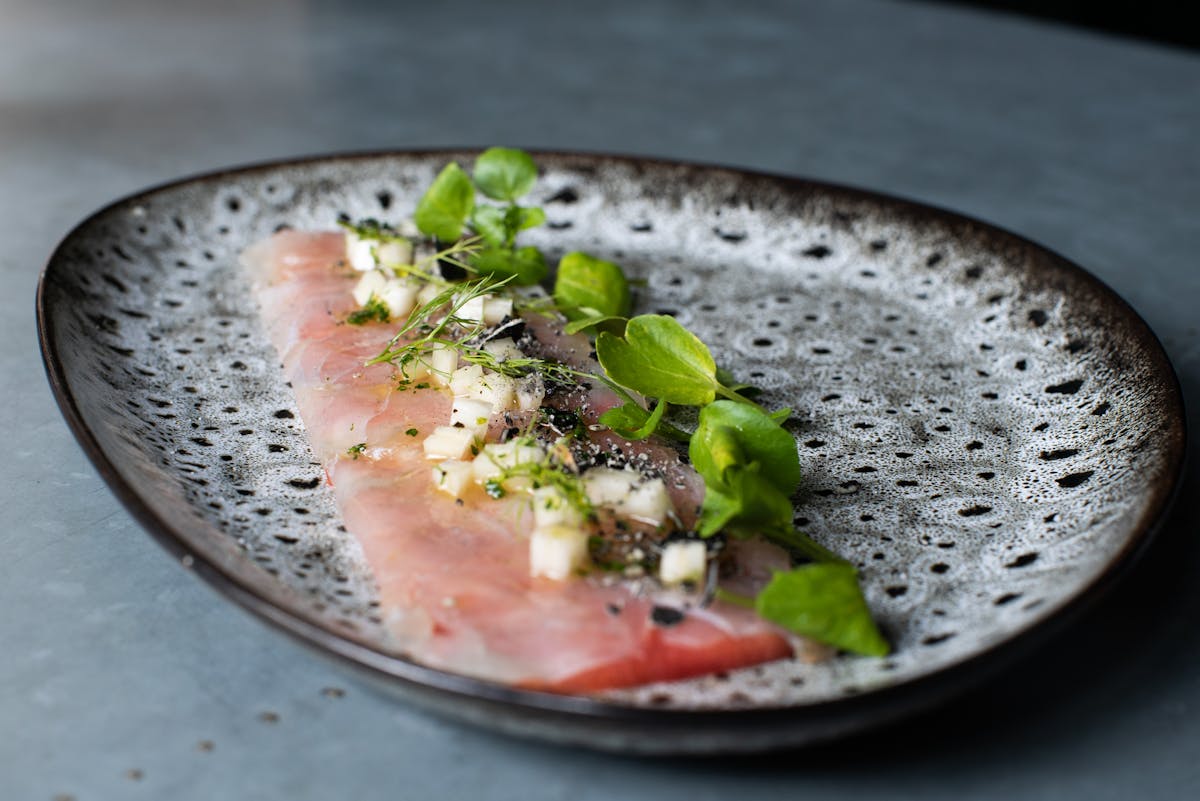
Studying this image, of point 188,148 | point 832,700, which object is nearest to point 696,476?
point 832,700

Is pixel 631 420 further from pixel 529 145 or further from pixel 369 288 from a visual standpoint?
pixel 529 145

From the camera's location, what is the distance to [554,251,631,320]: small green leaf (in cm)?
247

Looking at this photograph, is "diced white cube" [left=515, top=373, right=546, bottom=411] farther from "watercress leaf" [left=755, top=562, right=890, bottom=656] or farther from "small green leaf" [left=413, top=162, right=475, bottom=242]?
"small green leaf" [left=413, top=162, right=475, bottom=242]

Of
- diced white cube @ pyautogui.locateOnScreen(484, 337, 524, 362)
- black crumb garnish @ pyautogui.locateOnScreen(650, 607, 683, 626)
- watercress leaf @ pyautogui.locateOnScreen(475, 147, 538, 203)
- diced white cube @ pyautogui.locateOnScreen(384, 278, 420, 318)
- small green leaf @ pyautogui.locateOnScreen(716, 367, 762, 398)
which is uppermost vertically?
watercress leaf @ pyautogui.locateOnScreen(475, 147, 538, 203)

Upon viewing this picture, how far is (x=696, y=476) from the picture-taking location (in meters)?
1.79

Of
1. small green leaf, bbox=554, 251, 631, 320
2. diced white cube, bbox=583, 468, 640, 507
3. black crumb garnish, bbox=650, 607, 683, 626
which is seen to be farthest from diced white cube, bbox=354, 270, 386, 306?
black crumb garnish, bbox=650, 607, 683, 626

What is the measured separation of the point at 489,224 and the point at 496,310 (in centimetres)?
44

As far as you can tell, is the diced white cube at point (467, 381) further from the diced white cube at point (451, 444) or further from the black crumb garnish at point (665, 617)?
the black crumb garnish at point (665, 617)

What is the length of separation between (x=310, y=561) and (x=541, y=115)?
2642mm

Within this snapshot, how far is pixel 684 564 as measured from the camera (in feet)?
5.07

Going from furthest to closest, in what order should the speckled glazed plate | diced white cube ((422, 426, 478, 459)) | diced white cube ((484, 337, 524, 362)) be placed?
1. diced white cube ((484, 337, 524, 362))
2. diced white cube ((422, 426, 478, 459))
3. the speckled glazed plate

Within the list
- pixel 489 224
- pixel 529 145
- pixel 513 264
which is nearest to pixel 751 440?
pixel 513 264

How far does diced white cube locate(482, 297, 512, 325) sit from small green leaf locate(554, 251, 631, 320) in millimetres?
270

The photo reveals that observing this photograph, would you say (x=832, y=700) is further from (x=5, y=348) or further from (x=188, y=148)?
(x=188, y=148)
